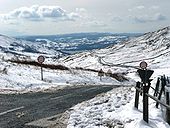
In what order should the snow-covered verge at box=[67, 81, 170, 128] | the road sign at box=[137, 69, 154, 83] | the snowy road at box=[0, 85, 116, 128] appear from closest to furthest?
1. the snow-covered verge at box=[67, 81, 170, 128]
2. the road sign at box=[137, 69, 154, 83]
3. the snowy road at box=[0, 85, 116, 128]

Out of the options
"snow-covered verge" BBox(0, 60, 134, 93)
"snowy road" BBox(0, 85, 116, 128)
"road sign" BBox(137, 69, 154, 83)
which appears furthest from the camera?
"snow-covered verge" BBox(0, 60, 134, 93)

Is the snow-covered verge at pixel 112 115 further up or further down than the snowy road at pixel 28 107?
further up

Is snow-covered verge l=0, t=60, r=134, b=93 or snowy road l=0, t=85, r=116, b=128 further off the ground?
snowy road l=0, t=85, r=116, b=128

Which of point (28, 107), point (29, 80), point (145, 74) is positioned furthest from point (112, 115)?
point (29, 80)

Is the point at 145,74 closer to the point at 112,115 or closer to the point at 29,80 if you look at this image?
the point at 112,115

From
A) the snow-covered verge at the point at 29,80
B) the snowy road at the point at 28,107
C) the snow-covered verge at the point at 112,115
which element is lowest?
the snow-covered verge at the point at 29,80

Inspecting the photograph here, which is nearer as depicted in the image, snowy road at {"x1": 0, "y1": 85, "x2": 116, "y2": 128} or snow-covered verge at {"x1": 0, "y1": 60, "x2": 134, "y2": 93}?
snowy road at {"x1": 0, "y1": 85, "x2": 116, "y2": 128}

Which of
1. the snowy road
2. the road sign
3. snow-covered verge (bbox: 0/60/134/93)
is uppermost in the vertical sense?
the road sign

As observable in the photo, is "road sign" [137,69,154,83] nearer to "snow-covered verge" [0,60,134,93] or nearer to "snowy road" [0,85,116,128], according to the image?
"snowy road" [0,85,116,128]

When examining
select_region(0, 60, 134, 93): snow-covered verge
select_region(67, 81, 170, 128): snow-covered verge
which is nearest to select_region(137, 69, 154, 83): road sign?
select_region(67, 81, 170, 128): snow-covered verge

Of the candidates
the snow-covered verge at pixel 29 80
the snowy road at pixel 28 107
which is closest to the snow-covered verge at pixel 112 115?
the snowy road at pixel 28 107

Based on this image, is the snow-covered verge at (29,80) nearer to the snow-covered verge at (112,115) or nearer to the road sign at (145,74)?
the snow-covered verge at (112,115)

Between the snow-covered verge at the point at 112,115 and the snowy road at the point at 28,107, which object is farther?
the snowy road at the point at 28,107

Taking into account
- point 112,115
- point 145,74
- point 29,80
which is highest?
point 145,74
